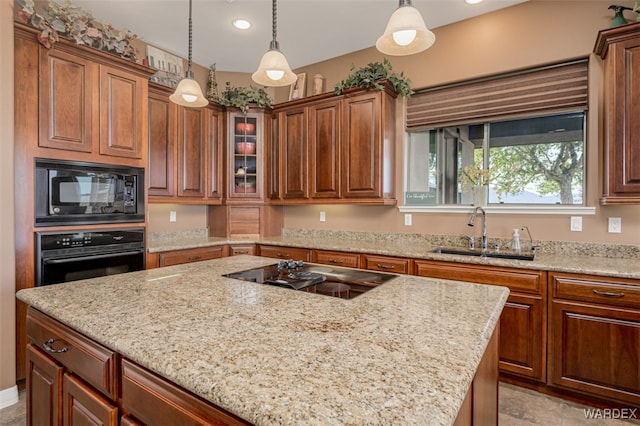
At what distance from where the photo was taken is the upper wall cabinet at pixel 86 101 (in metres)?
2.36

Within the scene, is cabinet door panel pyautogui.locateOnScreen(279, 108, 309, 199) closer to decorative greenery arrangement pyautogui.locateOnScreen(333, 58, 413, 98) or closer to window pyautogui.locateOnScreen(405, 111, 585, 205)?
decorative greenery arrangement pyautogui.locateOnScreen(333, 58, 413, 98)

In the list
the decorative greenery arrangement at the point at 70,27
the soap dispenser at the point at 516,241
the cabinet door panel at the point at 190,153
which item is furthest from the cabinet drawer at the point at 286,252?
the decorative greenery arrangement at the point at 70,27

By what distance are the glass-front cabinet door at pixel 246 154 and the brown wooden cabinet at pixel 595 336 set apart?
3109mm

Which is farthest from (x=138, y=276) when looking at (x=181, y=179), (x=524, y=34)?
(x=524, y=34)

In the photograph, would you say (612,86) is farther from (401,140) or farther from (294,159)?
(294,159)

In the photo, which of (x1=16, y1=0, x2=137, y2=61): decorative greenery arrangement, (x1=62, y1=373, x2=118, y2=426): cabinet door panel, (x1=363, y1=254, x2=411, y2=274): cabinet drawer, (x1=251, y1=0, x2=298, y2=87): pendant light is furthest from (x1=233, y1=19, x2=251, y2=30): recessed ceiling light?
(x1=62, y1=373, x2=118, y2=426): cabinet door panel

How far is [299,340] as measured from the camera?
932 millimetres

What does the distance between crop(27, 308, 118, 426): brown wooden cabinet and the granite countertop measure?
9 cm

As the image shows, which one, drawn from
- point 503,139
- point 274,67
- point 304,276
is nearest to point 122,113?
point 274,67

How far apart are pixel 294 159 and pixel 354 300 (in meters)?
2.81

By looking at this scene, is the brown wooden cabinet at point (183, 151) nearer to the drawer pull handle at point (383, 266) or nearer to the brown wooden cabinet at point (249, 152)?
the brown wooden cabinet at point (249, 152)

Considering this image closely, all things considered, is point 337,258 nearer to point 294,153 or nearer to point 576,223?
point 294,153

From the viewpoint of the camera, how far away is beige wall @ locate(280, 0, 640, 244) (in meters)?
2.64

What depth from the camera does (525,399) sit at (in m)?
2.31
